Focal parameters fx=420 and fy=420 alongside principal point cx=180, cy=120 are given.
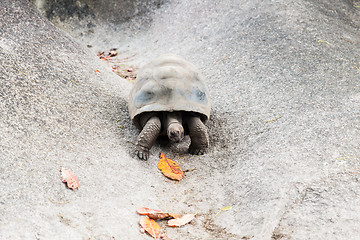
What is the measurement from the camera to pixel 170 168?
327cm

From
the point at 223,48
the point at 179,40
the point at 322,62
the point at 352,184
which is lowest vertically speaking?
the point at 179,40

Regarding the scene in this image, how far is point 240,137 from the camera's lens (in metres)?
3.60

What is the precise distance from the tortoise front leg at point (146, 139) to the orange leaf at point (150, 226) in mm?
848

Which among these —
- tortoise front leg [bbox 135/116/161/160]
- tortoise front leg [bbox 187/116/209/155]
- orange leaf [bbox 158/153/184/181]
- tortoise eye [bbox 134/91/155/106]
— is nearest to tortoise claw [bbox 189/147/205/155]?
tortoise front leg [bbox 187/116/209/155]

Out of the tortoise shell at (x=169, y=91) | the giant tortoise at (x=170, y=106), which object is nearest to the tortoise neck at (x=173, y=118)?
the giant tortoise at (x=170, y=106)

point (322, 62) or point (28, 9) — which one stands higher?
point (322, 62)

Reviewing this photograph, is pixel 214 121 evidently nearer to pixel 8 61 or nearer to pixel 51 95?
pixel 51 95

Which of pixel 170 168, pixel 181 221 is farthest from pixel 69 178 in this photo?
pixel 170 168

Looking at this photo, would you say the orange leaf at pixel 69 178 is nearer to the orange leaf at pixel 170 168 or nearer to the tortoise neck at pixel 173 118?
the orange leaf at pixel 170 168

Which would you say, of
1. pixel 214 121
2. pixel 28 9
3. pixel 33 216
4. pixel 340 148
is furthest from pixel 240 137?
pixel 28 9

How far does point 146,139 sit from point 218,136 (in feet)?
2.39

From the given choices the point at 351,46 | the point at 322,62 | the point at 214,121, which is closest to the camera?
the point at 214,121

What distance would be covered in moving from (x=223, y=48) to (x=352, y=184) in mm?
2972

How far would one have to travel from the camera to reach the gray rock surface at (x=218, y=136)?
2393 millimetres
